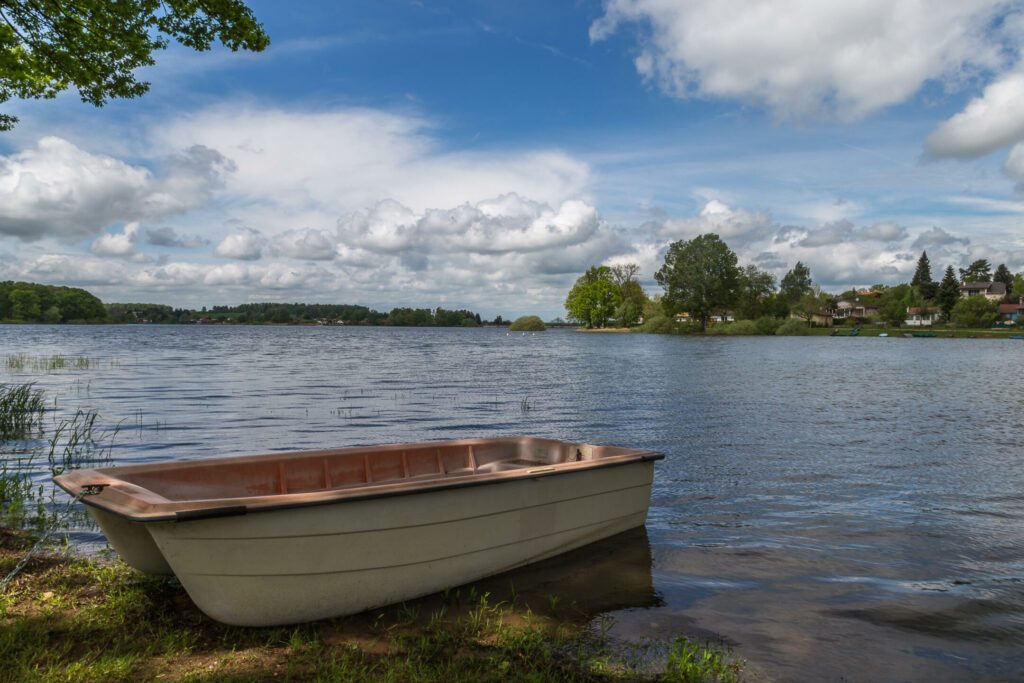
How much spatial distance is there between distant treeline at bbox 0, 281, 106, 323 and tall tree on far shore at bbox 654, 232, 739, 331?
115 metres

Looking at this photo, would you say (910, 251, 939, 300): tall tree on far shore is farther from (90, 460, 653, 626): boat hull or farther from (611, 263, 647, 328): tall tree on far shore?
(90, 460, 653, 626): boat hull

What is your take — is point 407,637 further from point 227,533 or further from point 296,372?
point 296,372

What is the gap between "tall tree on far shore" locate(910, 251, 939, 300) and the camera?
141125 mm

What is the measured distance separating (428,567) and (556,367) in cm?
3492

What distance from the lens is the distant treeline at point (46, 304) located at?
12300cm

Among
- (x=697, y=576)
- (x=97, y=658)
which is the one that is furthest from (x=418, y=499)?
(x=697, y=576)

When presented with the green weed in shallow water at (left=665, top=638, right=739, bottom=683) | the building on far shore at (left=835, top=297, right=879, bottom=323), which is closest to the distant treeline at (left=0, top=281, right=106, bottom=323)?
the green weed in shallow water at (left=665, top=638, right=739, bottom=683)

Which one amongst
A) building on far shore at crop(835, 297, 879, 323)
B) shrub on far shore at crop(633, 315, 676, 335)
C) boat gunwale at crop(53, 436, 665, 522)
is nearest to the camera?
boat gunwale at crop(53, 436, 665, 522)

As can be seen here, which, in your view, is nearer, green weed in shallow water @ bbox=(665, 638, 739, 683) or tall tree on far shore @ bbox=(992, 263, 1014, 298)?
green weed in shallow water @ bbox=(665, 638, 739, 683)

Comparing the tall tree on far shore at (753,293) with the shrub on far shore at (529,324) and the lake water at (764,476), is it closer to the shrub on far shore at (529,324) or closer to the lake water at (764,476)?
the shrub on far shore at (529,324)

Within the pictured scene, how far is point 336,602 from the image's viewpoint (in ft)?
18.7

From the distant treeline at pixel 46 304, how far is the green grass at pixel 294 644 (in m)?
146

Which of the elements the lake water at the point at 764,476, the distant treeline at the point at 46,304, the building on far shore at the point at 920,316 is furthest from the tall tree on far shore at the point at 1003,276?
the distant treeline at the point at 46,304

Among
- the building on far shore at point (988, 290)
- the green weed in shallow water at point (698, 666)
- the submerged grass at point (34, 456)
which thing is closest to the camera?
the green weed in shallow water at point (698, 666)
